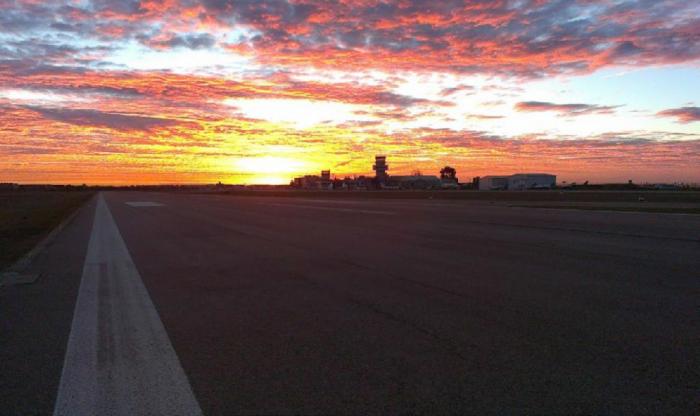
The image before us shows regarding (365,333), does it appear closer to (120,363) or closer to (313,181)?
(120,363)

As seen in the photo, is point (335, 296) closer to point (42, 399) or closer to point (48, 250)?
point (42, 399)

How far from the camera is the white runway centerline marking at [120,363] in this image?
13.5ft

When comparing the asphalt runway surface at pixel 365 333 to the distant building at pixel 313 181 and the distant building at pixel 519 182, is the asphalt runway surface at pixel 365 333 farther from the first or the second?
the distant building at pixel 313 181

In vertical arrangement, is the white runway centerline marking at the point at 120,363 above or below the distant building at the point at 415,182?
below

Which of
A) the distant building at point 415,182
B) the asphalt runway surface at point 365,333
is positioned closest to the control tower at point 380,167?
the distant building at point 415,182

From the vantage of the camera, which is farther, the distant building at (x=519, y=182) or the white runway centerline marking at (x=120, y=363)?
the distant building at (x=519, y=182)

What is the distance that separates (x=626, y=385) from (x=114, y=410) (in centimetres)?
375

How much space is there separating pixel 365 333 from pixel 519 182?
112864 mm

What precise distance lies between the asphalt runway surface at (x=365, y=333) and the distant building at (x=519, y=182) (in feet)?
338

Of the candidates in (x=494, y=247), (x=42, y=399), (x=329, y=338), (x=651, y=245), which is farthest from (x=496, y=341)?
(x=651, y=245)

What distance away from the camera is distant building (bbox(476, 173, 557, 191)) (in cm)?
11190

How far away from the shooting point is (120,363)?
5.07 m

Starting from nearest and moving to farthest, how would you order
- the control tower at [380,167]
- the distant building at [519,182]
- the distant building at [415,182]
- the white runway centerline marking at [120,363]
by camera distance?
the white runway centerline marking at [120,363] < the distant building at [519,182] < the control tower at [380,167] < the distant building at [415,182]

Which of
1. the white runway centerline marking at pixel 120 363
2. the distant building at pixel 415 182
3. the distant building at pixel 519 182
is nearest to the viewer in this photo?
the white runway centerline marking at pixel 120 363
